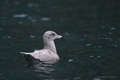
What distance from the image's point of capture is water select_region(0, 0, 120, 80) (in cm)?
1121

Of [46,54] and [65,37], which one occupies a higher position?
[46,54]

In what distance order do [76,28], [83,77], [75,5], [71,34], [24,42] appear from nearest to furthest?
[83,77], [24,42], [71,34], [76,28], [75,5]

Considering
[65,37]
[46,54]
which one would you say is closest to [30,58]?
[46,54]

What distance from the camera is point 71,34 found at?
56.2 ft

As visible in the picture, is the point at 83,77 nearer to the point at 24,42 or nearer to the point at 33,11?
the point at 24,42

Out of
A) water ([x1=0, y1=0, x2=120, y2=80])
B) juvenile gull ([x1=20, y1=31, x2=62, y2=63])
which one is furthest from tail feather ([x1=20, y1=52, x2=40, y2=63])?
water ([x1=0, y1=0, x2=120, y2=80])

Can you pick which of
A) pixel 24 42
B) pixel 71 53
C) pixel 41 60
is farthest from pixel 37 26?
pixel 41 60

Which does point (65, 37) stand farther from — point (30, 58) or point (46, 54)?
point (30, 58)

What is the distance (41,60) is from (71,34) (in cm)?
540

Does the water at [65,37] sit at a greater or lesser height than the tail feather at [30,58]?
lesser

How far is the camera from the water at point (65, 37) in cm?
1121

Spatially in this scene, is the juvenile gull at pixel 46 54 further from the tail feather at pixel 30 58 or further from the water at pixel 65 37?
the water at pixel 65 37

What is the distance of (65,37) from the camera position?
1666cm

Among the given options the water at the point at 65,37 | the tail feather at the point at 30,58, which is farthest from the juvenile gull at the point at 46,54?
the water at the point at 65,37
